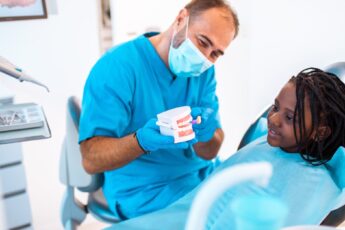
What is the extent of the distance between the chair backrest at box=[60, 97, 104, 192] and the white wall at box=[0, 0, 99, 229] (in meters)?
0.63

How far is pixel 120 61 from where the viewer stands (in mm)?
1118

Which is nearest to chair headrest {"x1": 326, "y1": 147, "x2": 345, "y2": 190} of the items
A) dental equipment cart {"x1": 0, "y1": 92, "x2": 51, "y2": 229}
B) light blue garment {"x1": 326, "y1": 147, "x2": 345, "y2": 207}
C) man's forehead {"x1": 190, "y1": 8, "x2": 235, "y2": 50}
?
light blue garment {"x1": 326, "y1": 147, "x2": 345, "y2": 207}

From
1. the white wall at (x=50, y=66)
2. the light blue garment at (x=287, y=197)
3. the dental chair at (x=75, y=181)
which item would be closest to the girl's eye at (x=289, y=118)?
the light blue garment at (x=287, y=197)

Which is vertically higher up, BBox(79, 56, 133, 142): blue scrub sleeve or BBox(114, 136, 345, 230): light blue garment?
BBox(79, 56, 133, 142): blue scrub sleeve

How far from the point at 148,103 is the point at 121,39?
1014mm

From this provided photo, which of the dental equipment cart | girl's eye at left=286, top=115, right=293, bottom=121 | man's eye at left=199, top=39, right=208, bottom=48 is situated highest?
man's eye at left=199, top=39, right=208, bottom=48

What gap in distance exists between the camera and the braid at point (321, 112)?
95 cm

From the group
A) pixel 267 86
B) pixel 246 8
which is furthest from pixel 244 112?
pixel 246 8

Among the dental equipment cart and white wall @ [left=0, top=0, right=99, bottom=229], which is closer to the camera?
the dental equipment cart

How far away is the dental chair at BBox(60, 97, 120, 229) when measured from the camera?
1.23 meters

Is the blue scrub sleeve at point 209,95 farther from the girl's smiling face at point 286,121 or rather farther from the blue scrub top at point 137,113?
the girl's smiling face at point 286,121

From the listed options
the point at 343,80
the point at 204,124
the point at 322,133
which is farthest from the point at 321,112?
the point at 204,124

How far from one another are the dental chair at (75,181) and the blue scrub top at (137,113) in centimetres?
5

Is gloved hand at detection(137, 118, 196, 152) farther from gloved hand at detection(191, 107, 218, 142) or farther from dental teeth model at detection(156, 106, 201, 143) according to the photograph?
gloved hand at detection(191, 107, 218, 142)
